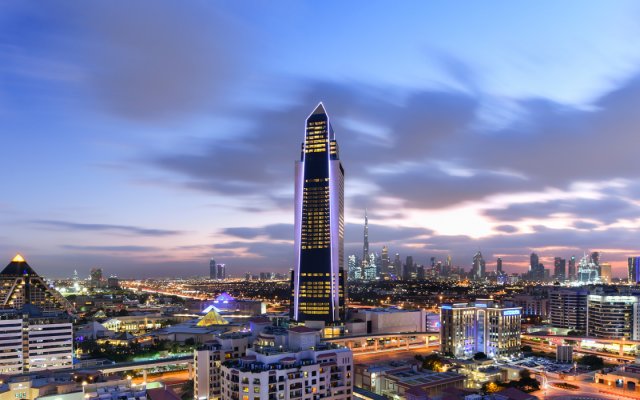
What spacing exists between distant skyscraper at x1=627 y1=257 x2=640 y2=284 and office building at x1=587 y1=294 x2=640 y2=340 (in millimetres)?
116366

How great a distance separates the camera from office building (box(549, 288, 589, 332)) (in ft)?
237

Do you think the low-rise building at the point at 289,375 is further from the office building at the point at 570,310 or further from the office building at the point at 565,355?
the office building at the point at 570,310

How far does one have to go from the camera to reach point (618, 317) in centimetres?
6316

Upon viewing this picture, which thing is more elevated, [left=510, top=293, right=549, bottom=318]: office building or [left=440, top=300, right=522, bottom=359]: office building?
[left=440, top=300, right=522, bottom=359]: office building

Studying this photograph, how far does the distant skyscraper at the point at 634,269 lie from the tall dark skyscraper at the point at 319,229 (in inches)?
5035

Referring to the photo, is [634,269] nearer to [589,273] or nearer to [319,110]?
[589,273]

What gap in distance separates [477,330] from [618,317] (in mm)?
21693

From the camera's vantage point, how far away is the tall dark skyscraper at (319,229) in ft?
239

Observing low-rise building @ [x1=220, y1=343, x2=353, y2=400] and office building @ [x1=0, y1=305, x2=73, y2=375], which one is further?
office building @ [x1=0, y1=305, x2=73, y2=375]

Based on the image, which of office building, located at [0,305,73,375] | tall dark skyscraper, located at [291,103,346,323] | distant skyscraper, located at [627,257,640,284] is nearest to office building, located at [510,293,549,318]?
tall dark skyscraper, located at [291,103,346,323]

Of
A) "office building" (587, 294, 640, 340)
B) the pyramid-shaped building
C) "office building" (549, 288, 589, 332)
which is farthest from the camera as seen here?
the pyramid-shaped building

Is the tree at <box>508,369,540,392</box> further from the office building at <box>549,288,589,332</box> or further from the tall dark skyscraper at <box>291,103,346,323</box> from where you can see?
the office building at <box>549,288,589,332</box>

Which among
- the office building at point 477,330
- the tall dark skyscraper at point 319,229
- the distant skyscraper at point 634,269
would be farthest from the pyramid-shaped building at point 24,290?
the distant skyscraper at point 634,269

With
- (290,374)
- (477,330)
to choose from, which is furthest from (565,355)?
(290,374)
